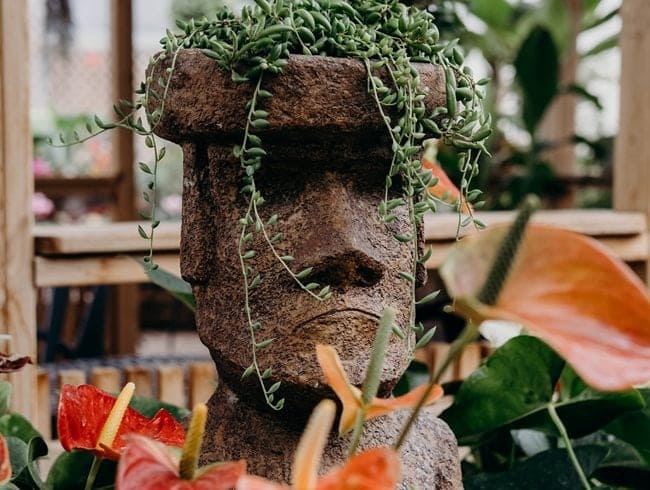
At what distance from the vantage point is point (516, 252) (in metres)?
0.47

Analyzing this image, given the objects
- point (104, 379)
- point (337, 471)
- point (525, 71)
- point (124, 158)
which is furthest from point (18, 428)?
point (124, 158)

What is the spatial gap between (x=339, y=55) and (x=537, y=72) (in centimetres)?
313

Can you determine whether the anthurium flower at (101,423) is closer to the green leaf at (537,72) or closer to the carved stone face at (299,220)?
the carved stone face at (299,220)

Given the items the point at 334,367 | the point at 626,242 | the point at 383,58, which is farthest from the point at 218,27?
the point at 626,242

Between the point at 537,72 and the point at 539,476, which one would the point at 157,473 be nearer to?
the point at 539,476

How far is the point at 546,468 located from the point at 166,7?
8687mm

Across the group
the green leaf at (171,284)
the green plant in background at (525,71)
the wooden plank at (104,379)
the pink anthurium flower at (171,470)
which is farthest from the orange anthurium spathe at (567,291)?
the green plant in background at (525,71)

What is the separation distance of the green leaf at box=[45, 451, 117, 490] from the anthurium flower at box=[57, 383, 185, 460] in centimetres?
14

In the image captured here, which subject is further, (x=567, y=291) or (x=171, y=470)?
(x=171, y=470)

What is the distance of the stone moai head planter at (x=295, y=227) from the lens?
871 mm

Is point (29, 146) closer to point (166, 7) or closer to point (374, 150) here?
point (374, 150)

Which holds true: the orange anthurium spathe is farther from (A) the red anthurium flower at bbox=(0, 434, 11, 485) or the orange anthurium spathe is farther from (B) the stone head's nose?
(B) the stone head's nose

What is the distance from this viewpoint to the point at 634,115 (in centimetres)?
228

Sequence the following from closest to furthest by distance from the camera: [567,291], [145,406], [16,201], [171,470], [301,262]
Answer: [567,291], [171,470], [301,262], [145,406], [16,201]
